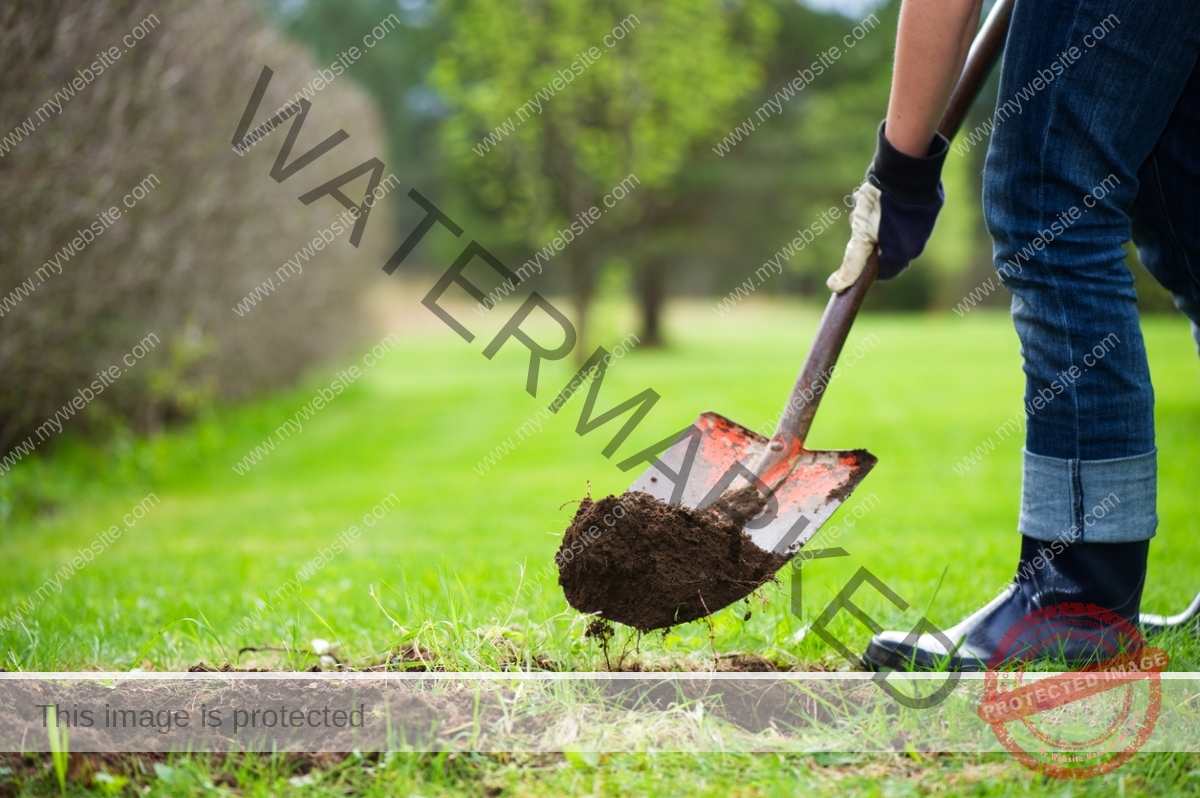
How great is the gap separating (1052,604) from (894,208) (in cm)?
101

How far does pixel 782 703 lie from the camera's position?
5.63 feet

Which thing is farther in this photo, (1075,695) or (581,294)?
(581,294)

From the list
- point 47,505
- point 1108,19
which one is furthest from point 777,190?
point 1108,19

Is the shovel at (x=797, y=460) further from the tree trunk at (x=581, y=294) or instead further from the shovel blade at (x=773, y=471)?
the tree trunk at (x=581, y=294)

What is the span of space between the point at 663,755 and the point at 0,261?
488 cm

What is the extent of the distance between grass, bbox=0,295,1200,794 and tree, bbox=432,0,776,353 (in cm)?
224

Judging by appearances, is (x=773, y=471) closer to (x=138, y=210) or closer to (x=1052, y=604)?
(x=1052, y=604)

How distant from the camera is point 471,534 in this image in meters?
4.78

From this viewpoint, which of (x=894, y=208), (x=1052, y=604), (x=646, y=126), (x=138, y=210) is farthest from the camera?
(x=646, y=126)

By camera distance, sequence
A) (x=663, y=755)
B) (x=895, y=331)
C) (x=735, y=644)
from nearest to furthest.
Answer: (x=663, y=755)
(x=735, y=644)
(x=895, y=331)

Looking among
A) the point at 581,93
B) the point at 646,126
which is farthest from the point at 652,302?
the point at 581,93

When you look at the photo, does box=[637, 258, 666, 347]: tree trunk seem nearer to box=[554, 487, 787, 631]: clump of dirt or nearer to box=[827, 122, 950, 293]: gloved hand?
box=[827, 122, 950, 293]: gloved hand

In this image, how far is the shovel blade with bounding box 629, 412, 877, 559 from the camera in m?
1.92

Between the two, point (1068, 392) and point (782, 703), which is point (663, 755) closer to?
point (782, 703)
